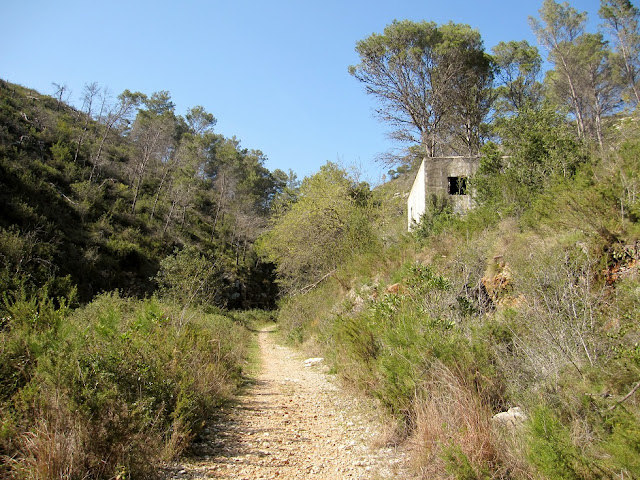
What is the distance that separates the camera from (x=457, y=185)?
1486 centimetres

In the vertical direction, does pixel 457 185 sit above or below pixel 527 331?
above

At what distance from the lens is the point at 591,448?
8.45 ft

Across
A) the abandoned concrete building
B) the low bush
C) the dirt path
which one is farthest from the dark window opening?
the low bush

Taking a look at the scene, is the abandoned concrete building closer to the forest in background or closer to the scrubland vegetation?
the forest in background

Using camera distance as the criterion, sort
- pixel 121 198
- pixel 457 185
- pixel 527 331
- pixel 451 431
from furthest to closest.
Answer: pixel 121 198, pixel 457 185, pixel 527 331, pixel 451 431

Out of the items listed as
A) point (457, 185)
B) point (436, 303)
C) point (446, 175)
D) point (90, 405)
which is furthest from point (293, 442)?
point (457, 185)

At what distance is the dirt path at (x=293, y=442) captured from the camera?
12.4 feet

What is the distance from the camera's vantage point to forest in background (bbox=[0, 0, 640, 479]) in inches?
119

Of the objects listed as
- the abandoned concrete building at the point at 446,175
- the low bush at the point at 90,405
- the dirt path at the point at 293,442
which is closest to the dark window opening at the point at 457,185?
the abandoned concrete building at the point at 446,175

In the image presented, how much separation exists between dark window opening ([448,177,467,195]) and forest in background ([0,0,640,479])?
1.04 metres

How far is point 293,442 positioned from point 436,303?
9.09ft

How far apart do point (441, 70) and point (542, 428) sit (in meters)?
20.0

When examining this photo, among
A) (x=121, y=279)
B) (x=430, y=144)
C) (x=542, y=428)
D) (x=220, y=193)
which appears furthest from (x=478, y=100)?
(x=220, y=193)

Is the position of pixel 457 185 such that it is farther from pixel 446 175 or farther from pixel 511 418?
pixel 511 418
